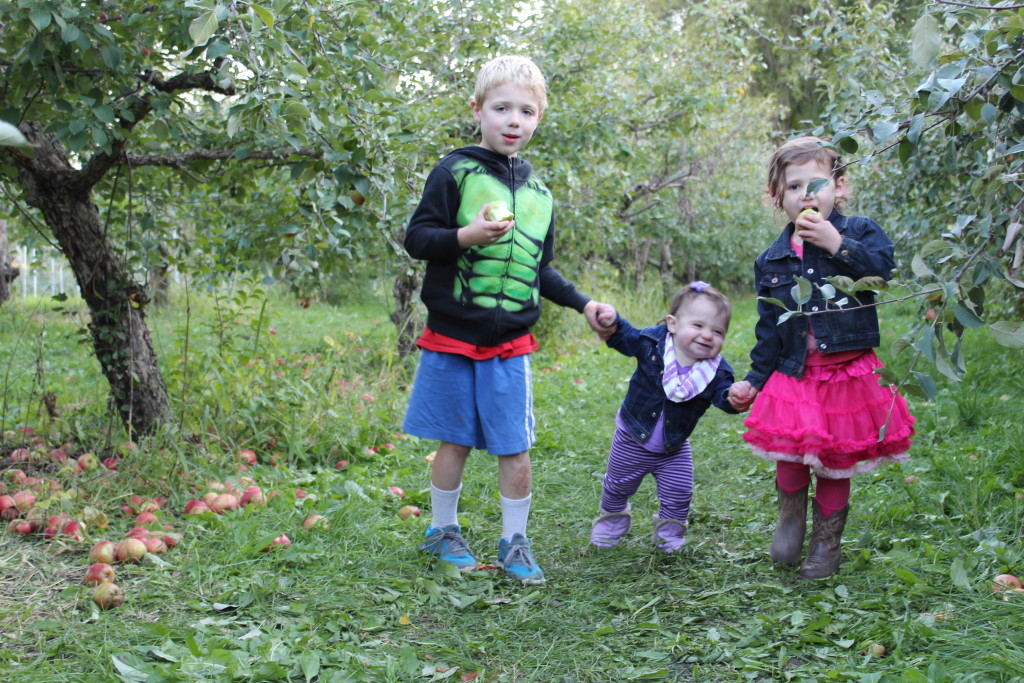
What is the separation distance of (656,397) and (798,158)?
894mm

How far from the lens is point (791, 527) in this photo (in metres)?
2.76

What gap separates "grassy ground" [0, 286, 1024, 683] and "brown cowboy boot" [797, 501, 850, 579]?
4 cm

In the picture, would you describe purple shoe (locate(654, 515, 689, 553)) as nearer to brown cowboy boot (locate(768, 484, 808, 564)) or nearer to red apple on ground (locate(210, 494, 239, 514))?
brown cowboy boot (locate(768, 484, 808, 564))

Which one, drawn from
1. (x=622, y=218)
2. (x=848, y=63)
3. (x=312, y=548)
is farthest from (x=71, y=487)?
(x=622, y=218)

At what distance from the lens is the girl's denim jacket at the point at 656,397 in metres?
2.88

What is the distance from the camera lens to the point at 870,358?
2598 millimetres

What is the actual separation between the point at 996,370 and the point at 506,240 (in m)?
3.71

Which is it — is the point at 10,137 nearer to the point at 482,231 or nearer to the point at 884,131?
the point at 884,131

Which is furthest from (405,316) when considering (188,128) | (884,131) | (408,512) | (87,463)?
(884,131)

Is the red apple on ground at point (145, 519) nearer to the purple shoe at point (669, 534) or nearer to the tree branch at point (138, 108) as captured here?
the tree branch at point (138, 108)

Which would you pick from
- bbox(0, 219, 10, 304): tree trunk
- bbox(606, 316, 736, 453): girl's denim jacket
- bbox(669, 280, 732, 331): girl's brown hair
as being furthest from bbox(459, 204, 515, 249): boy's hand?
bbox(0, 219, 10, 304): tree trunk

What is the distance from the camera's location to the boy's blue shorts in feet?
9.04

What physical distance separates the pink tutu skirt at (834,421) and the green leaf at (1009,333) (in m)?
1.06

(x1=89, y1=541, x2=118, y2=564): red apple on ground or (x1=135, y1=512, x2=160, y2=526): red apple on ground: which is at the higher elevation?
(x1=135, y1=512, x2=160, y2=526): red apple on ground
